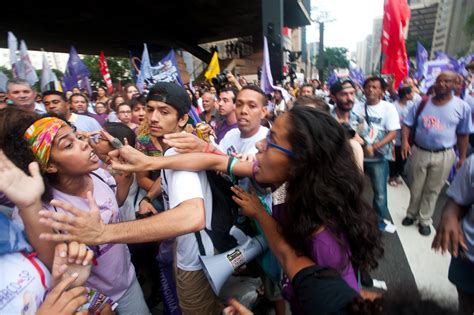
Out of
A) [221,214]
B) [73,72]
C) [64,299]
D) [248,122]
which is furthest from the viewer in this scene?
[73,72]

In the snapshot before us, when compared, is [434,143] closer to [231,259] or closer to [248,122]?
[248,122]

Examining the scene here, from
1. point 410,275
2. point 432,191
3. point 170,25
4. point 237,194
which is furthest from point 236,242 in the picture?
point 170,25

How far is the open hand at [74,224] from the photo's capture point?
1016 millimetres

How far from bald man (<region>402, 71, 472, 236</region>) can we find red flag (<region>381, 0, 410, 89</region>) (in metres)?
1.89

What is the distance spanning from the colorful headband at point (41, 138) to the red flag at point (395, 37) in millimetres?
5571

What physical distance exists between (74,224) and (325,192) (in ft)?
3.43

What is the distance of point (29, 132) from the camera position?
140cm

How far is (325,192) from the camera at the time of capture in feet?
4.00

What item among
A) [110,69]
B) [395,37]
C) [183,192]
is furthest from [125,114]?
[110,69]

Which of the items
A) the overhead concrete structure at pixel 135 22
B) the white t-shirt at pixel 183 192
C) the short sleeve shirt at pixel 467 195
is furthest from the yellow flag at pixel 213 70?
the overhead concrete structure at pixel 135 22

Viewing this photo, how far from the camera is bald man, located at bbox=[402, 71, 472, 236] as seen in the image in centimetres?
327

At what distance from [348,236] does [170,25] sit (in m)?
26.7

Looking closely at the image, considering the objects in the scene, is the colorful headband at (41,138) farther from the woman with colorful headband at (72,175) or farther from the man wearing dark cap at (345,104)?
the man wearing dark cap at (345,104)

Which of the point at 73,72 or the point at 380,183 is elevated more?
the point at 73,72
